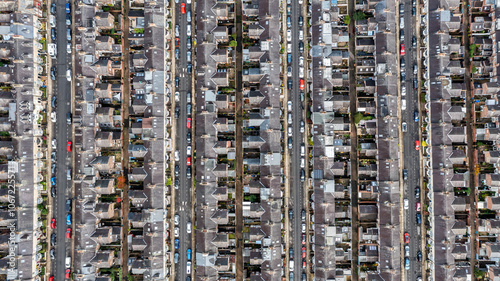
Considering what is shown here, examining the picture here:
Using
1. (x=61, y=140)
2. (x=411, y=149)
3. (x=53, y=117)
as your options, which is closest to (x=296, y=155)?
(x=411, y=149)

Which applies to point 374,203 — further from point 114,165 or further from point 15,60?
point 15,60

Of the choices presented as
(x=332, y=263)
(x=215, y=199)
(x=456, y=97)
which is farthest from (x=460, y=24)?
(x=215, y=199)

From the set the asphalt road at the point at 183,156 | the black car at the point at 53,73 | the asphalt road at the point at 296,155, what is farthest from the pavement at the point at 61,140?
the asphalt road at the point at 296,155

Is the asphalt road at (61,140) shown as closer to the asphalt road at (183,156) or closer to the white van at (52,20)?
the white van at (52,20)

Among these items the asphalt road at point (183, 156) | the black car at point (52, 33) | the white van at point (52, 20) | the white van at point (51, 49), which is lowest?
the asphalt road at point (183, 156)

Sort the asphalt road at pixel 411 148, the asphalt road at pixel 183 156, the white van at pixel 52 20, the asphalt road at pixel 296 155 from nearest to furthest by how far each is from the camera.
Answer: the white van at pixel 52 20
the asphalt road at pixel 411 148
the asphalt road at pixel 296 155
the asphalt road at pixel 183 156

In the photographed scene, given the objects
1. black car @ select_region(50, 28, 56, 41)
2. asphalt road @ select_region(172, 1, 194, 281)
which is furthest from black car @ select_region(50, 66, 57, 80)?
asphalt road @ select_region(172, 1, 194, 281)
